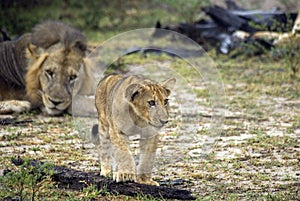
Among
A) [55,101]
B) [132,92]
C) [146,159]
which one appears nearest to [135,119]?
[132,92]

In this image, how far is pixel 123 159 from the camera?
4.73 m

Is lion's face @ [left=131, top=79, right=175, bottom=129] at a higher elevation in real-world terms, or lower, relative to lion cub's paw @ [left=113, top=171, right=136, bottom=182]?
higher

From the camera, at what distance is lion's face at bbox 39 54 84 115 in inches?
292

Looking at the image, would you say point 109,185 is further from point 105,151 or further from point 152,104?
point 152,104

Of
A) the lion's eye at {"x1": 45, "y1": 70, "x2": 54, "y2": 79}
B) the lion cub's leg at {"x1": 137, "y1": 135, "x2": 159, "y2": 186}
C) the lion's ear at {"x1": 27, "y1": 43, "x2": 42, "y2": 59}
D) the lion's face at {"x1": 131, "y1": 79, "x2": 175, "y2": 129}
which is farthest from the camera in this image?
the lion's ear at {"x1": 27, "y1": 43, "x2": 42, "y2": 59}

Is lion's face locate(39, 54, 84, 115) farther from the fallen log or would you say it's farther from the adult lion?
the fallen log

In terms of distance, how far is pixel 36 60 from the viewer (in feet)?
25.3

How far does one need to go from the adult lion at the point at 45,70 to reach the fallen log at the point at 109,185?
2.47 metres

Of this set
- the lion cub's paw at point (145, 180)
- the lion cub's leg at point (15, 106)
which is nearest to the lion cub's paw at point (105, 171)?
the lion cub's paw at point (145, 180)

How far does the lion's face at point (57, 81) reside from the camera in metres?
7.41

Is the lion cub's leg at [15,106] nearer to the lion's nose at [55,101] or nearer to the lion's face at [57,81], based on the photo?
the lion's face at [57,81]

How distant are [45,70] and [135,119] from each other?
10.1 feet

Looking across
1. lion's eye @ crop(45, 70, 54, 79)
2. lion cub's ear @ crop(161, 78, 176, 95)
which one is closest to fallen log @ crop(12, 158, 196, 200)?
lion cub's ear @ crop(161, 78, 176, 95)

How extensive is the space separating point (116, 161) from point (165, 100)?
1.87ft
